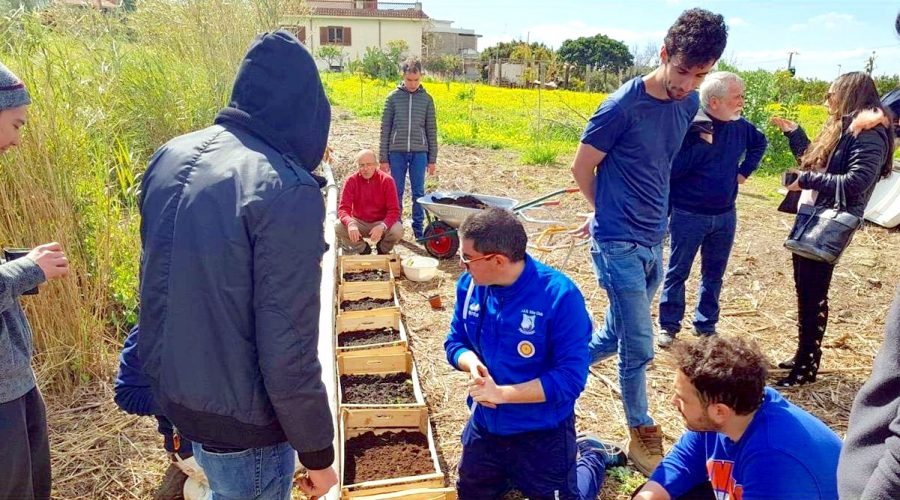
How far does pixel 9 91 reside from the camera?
2.02m

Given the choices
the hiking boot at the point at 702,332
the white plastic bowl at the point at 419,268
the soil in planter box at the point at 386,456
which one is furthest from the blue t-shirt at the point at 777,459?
the white plastic bowl at the point at 419,268

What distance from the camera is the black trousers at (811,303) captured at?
3.98 meters

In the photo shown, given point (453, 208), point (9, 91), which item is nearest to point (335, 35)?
point (453, 208)

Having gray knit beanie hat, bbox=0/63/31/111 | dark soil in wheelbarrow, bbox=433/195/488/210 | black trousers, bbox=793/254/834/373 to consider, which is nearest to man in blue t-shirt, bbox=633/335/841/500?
black trousers, bbox=793/254/834/373

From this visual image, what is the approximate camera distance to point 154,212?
5.55 feet

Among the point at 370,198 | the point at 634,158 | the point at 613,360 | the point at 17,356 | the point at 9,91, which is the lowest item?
the point at 613,360

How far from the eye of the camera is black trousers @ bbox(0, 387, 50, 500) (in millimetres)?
2049

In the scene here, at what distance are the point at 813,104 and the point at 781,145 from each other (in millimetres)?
17816

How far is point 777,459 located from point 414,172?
6.18m

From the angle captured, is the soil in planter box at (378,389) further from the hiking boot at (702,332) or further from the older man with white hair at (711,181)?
the hiking boot at (702,332)

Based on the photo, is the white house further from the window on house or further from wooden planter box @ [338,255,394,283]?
wooden planter box @ [338,255,394,283]

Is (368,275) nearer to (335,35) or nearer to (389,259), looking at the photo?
(389,259)

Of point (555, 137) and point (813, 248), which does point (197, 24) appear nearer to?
point (813, 248)

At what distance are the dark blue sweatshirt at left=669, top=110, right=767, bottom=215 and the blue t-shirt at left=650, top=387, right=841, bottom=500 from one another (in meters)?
2.63
